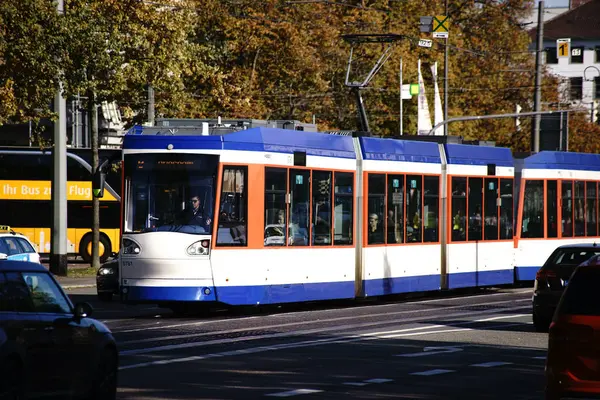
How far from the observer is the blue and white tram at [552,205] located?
34.1 m

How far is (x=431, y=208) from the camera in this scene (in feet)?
95.2

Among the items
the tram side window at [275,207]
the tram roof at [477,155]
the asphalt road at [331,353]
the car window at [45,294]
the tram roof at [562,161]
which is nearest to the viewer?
the car window at [45,294]

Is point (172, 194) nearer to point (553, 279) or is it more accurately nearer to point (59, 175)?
point (553, 279)

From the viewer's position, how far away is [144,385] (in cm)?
1355

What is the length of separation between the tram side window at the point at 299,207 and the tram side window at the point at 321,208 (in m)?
0.22

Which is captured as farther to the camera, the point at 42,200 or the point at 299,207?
the point at 42,200

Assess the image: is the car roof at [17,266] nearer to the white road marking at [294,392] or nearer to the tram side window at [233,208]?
the white road marking at [294,392]

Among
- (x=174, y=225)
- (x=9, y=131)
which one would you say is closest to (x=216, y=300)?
(x=174, y=225)

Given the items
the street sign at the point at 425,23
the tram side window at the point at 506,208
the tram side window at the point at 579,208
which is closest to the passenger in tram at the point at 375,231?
the tram side window at the point at 506,208

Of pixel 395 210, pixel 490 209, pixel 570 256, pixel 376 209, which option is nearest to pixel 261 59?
pixel 490 209

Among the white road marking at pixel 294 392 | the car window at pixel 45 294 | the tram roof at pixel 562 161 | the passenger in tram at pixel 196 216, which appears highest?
the tram roof at pixel 562 161

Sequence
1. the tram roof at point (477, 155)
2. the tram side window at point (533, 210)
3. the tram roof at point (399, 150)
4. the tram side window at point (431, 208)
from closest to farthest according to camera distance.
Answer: the tram roof at point (399, 150)
the tram side window at point (431, 208)
the tram roof at point (477, 155)
the tram side window at point (533, 210)

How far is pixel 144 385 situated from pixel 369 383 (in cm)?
231

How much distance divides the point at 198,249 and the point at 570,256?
590 cm
